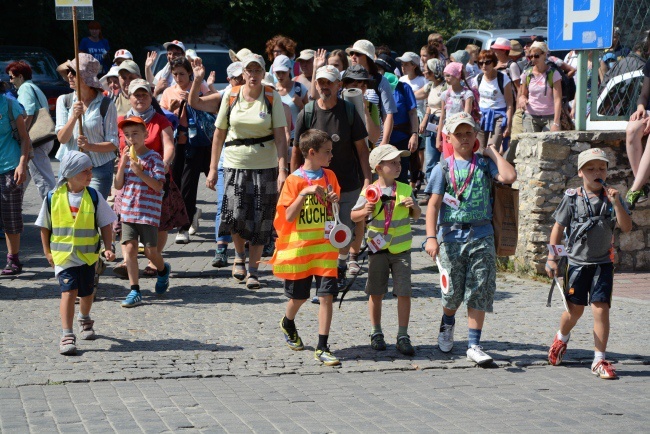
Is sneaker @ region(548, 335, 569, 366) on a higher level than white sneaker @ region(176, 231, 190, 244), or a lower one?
lower

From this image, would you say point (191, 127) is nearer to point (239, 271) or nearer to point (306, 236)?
point (239, 271)

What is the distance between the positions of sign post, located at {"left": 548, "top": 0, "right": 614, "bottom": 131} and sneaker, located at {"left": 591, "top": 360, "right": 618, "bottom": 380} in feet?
12.4

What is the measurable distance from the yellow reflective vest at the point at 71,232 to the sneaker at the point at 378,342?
2006 mm

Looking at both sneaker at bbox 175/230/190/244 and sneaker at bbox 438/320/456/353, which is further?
sneaker at bbox 175/230/190/244

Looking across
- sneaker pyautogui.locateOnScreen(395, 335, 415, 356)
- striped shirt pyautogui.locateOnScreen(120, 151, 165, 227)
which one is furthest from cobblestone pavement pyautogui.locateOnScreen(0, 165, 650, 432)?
striped shirt pyautogui.locateOnScreen(120, 151, 165, 227)

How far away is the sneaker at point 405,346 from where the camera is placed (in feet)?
23.8

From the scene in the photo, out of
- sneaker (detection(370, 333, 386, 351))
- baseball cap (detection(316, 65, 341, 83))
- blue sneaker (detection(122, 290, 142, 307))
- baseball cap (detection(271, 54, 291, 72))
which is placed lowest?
sneaker (detection(370, 333, 386, 351))

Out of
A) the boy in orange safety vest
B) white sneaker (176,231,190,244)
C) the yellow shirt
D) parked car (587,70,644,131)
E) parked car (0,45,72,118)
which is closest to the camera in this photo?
the boy in orange safety vest

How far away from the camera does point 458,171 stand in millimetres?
7098

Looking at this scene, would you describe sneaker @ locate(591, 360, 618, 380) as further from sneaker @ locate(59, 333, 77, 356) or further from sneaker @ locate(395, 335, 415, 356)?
sneaker @ locate(59, 333, 77, 356)

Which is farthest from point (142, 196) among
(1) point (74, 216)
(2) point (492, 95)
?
(2) point (492, 95)

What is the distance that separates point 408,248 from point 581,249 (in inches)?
46.4

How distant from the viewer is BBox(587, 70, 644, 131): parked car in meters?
10.6

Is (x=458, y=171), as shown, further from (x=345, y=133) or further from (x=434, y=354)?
(x=345, y=133)
